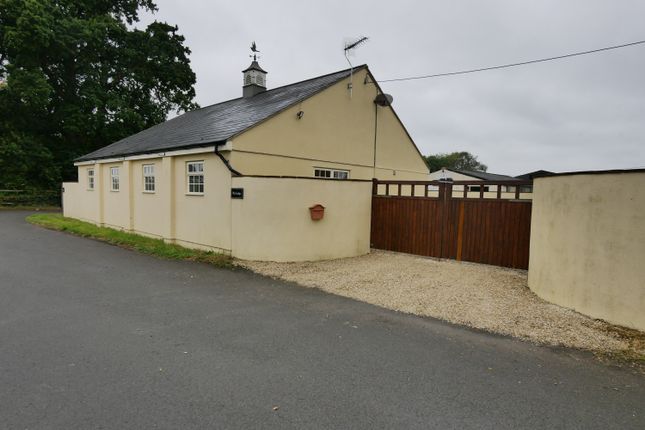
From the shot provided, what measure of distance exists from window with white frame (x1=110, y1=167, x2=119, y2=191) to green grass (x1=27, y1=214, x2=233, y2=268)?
1.86m

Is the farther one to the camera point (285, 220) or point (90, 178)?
point (90, 178)

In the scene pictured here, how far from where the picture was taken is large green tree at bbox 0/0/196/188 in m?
23.5

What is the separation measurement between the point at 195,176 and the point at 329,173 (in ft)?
16.1

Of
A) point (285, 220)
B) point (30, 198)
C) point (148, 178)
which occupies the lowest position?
point (30, 198)

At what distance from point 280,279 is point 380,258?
133 inches

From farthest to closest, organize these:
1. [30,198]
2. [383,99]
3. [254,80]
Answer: [30,198] < [254,80] < [383,99]

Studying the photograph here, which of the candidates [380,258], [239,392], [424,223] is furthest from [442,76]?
[239,392]

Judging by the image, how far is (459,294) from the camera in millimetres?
6629

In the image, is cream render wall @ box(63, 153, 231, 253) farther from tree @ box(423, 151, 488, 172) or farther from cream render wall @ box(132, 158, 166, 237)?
tree @ box(423, 151, 488, 172)

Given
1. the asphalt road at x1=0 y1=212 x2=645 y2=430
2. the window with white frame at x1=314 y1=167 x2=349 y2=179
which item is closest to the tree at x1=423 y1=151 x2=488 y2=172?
the window with white frame at x1=314 y1=167 x2=349 y2=179

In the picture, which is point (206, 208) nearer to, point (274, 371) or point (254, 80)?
point (274, 371)

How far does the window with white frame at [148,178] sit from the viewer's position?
1295cm

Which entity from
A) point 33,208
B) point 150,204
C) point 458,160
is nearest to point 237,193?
point 150,204

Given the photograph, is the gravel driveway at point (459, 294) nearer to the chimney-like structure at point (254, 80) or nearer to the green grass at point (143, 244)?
the green grass at point (143, 244)
